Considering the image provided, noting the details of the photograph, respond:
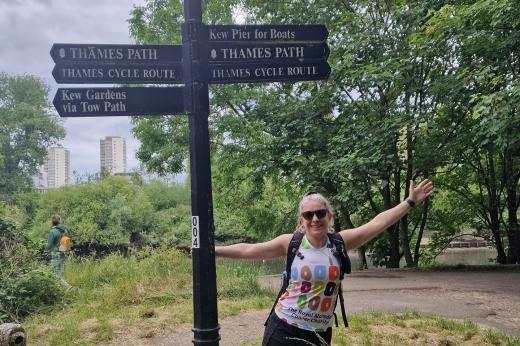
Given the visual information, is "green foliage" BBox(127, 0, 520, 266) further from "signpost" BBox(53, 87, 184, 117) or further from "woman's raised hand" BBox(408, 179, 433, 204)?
"signpost" BBox(53, 87, 184, 117)

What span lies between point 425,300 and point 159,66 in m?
5.96

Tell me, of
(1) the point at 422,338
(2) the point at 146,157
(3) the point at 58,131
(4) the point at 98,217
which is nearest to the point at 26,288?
(1) the point at 422,338

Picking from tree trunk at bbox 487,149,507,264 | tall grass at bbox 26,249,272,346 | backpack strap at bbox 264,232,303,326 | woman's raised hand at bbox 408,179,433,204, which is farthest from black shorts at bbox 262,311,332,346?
tree trunk at bbox 487,149,507,264

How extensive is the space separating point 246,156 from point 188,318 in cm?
788

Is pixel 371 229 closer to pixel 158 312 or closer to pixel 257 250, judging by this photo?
pixel 257 250

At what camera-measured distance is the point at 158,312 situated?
673 centimetres

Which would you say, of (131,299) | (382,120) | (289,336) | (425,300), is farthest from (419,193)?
(382,120)

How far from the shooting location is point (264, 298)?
289 inches

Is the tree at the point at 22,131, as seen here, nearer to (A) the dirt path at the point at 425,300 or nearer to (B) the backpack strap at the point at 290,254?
(A) the dirt path at the point at 425,300

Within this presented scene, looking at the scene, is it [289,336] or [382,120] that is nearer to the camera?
[289,336]

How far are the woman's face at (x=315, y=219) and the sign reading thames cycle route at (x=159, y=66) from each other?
2.88 ft

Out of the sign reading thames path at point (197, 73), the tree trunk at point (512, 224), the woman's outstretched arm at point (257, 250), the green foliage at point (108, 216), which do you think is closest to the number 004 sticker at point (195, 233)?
the sign reading thames path at point (197, 73)

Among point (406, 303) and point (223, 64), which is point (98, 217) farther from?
point (223, 64)

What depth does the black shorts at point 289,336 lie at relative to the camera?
2719 millimetres
